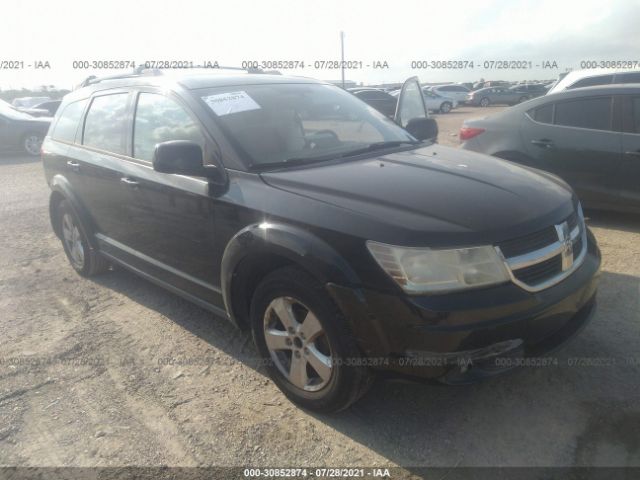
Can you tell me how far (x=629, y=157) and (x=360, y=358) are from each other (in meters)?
4.06

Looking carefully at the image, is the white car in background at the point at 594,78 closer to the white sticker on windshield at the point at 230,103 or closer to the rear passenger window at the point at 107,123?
the white sticker on windshield at the point at 230,103

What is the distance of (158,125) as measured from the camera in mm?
3457

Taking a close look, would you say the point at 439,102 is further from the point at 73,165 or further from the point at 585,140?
the point at 73,165

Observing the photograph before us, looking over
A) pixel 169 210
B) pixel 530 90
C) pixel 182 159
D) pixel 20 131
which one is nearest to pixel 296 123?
pixel 182 159

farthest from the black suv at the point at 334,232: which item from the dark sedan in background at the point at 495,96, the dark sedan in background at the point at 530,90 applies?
the dark sedan in background at the point at 530,90

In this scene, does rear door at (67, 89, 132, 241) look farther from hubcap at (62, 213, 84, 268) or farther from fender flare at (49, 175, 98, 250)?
hubcap at (62, 213, 84, 268)

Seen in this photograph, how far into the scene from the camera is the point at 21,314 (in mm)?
4074

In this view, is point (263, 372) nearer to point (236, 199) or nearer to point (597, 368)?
point (236, 199)

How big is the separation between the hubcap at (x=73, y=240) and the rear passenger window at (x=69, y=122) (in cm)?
71

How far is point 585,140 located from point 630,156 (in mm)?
472

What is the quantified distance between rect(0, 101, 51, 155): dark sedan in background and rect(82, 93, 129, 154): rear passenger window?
1131 cm

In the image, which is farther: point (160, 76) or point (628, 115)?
point (628, 115)

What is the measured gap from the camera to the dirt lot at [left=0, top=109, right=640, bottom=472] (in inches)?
96.0

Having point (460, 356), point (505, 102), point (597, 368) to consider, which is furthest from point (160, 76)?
point (505, 102)
